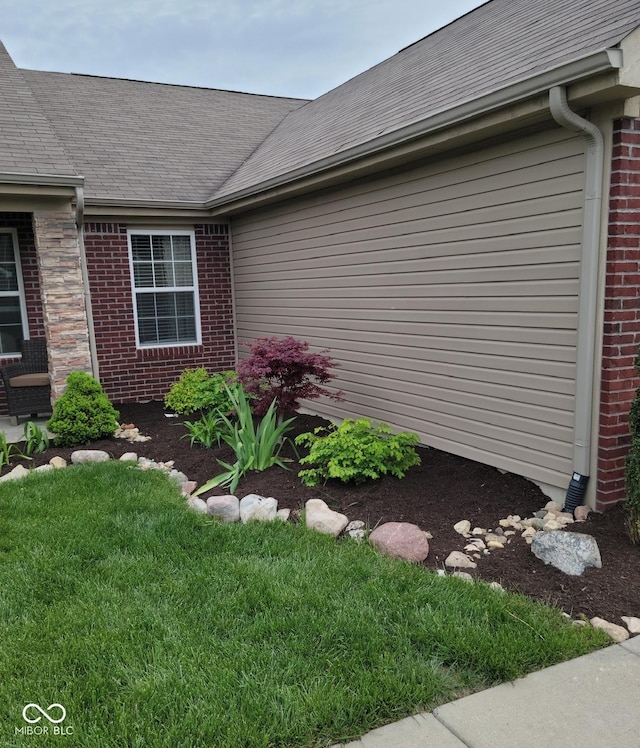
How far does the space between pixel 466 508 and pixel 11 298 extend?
6.94 metres

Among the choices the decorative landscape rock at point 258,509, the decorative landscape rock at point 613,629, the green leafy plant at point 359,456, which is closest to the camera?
the decorative landscape rock at point 613,629

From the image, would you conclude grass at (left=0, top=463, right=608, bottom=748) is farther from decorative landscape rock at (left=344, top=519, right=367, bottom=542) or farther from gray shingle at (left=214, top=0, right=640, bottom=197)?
gray shingle at (left=214, top=0, right=640, bottom=197)

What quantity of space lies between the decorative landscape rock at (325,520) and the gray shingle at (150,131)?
18.6 ft

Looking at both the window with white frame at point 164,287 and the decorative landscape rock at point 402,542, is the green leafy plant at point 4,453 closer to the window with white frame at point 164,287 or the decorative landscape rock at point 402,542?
the window with white frame at point 164,287

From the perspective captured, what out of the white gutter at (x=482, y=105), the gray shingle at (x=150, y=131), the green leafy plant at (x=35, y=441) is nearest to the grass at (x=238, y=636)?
the green leafy plant at (x=35, y=441)

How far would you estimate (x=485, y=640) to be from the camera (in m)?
2.76

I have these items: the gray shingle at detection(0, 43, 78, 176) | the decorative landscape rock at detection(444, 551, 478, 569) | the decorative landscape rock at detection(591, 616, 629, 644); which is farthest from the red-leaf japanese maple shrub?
the decorative landscape rock at detection(591, 616, 629, 644)

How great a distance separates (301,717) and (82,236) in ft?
23.9

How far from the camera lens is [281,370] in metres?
5.96

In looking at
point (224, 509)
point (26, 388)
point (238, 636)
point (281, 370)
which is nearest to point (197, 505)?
point (224, 509)

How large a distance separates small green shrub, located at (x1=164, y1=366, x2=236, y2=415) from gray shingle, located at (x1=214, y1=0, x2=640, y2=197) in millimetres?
2511

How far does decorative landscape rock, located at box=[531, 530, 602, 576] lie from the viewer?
345 centimetres

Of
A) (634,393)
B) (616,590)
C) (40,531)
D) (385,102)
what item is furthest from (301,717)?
(385,102)

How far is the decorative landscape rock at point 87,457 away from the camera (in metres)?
5.97
